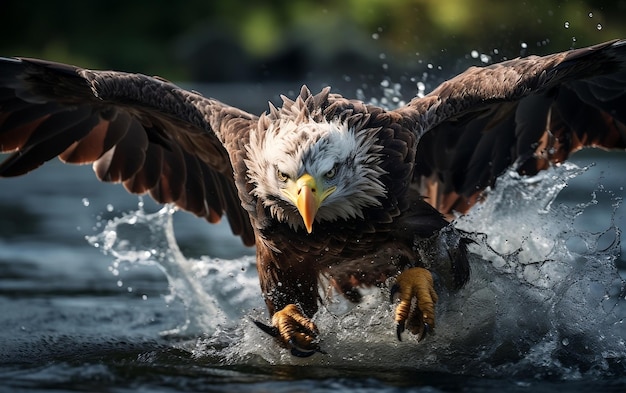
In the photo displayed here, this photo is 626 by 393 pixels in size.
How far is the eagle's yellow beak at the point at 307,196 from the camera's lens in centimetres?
541

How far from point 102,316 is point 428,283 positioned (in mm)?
2506

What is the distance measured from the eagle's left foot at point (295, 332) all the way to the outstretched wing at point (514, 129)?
1267mm

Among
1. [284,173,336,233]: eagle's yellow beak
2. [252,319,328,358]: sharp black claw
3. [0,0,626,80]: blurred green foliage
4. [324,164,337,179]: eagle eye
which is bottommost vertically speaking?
[252,319,328,358]: sharp black claw

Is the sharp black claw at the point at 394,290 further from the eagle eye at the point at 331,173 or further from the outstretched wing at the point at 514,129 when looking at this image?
the outstretched wing at the point at 514,129

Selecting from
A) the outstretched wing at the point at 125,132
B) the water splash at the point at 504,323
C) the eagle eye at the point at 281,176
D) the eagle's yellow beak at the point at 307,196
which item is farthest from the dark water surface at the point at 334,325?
the eagle eye at the point at 281,176

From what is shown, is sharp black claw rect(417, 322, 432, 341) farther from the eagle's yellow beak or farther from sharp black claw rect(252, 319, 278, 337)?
the eagle's yellow beak

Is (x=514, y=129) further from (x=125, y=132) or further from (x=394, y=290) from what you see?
(x=125, y=132)

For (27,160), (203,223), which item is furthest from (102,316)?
(203,223)

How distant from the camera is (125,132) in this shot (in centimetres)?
730

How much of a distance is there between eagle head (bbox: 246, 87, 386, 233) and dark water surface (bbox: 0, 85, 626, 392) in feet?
2.48

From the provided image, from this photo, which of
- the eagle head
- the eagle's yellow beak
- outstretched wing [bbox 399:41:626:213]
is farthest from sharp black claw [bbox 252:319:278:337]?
outstretched wing [bbox 399:41:626:213]

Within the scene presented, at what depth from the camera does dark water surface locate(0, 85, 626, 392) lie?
580cm

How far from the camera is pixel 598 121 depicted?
23.4ft

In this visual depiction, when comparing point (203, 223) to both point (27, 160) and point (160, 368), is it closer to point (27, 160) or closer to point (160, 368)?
point (27, 160)
